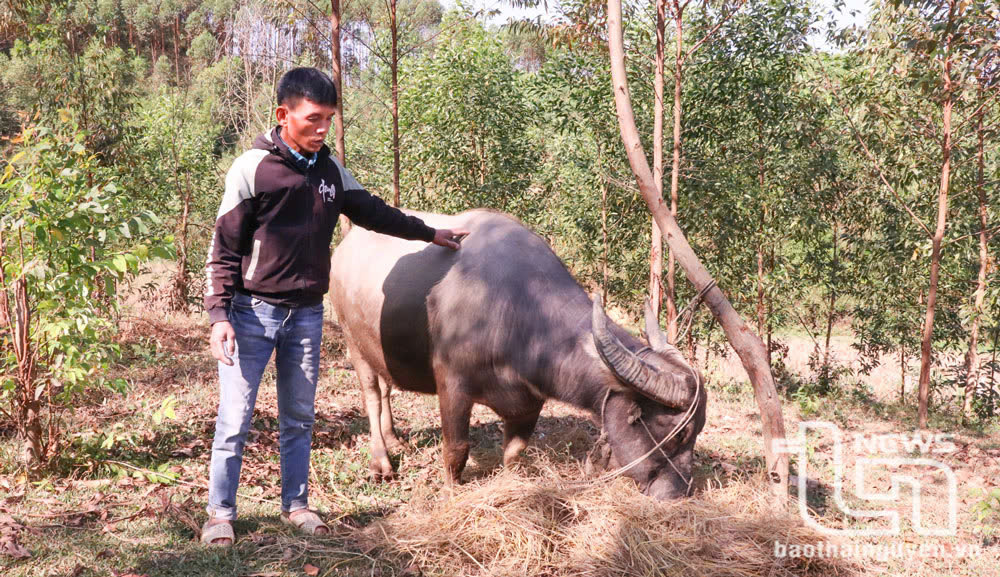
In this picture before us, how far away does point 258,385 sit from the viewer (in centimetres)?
343

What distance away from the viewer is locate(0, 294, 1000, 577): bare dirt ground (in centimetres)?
327

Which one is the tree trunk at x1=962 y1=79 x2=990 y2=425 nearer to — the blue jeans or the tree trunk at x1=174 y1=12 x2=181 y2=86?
the blue jeans

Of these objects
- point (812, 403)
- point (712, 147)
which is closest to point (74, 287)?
point (712, 147)

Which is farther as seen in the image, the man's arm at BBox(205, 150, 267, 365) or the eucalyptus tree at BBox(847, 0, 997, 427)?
the eucalyptus tree at BBox(847, 0, 997, 427)

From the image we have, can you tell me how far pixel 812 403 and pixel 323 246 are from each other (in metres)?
6.72

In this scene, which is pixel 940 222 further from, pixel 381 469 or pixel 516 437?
pixel 381 469

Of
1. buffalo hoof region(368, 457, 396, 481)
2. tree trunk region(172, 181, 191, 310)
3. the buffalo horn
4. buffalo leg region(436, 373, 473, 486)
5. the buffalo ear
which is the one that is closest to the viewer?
the buffalo horn

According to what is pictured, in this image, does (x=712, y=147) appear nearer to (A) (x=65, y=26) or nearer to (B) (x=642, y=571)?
(B) (x=642, y=571)

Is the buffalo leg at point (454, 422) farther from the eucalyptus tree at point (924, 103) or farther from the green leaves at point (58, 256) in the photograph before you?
the eucalyptus tree at point (924, 103)

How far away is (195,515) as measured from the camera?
370 centimetres

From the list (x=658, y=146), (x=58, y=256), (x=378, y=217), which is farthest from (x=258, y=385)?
(x=658, y=146)

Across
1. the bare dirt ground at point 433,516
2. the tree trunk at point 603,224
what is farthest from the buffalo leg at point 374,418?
the tree trunk at point 603,224

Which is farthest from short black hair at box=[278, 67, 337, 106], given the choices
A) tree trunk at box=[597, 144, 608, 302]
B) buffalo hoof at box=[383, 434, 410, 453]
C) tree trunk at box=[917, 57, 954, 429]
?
tree trunk at box=[917, 57, 954, 429]

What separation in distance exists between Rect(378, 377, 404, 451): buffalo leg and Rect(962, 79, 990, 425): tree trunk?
19.5 ft
